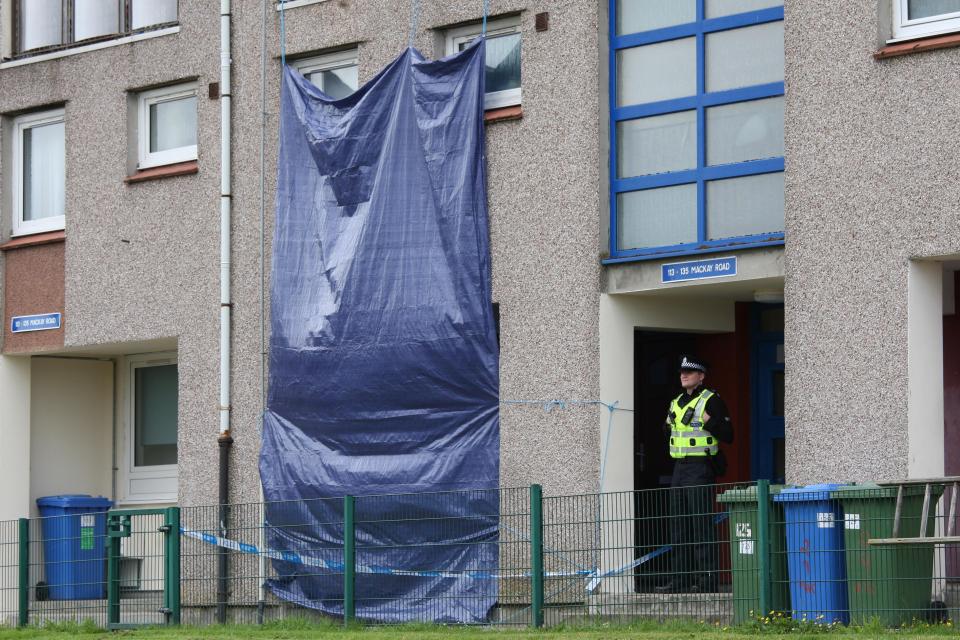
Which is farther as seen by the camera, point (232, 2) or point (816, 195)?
point (232, 2)

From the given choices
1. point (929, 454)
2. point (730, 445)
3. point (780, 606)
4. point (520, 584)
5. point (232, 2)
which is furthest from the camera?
point (232, 2)

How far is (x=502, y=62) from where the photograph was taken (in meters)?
16.7

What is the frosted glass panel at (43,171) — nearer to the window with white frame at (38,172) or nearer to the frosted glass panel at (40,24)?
the window with white frame at (38,172)

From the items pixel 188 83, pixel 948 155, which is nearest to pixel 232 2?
pixel 188 83

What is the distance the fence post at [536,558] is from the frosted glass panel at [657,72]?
3727 mm

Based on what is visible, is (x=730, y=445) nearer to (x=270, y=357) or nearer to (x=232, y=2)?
(x=270, y=357)


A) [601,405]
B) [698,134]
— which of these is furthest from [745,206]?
[601,405]

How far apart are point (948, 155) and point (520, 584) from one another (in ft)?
15.3

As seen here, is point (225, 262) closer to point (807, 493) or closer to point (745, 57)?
point (745, 57)

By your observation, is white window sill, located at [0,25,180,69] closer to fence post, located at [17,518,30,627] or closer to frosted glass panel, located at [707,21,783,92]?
fence post, located at [17,518,30,627]

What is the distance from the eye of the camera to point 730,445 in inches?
669

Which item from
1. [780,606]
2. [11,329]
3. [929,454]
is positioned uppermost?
[11,329]

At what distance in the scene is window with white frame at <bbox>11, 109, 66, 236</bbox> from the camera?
20.1 m

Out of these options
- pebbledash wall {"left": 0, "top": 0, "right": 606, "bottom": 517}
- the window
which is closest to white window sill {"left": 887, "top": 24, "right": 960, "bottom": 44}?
pebbledash wall {"left": 0, "top": 0, "right": 606, "bottom": 517}
